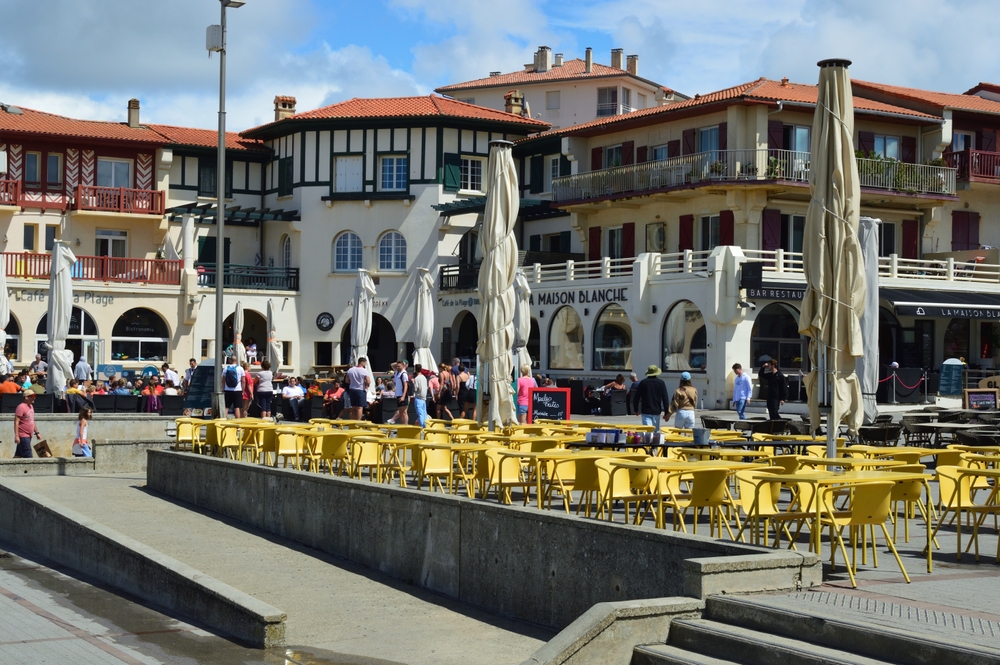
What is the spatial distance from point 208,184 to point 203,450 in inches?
1233

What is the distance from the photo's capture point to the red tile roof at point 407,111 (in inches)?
1815

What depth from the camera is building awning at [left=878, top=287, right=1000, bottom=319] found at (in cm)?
3419

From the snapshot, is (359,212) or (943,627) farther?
(359,212)

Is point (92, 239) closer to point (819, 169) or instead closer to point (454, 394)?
point (454, 394)

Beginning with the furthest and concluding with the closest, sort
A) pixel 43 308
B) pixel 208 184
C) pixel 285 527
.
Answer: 1. pixel 208 184
2. pixel 43 308
3. pixel 285 527

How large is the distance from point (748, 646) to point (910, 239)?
35705 mm

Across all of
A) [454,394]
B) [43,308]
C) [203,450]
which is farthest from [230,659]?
[43,308]

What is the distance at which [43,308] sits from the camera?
42156 mm

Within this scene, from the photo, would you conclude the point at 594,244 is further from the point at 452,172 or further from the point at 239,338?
the point at 239,338

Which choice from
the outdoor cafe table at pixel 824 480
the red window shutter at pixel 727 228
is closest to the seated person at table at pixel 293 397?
the red window shutter at pixel 727 228

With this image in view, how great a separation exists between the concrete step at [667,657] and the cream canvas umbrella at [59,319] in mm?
21509

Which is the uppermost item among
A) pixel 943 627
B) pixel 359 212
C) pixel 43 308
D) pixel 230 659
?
pixel 359 212

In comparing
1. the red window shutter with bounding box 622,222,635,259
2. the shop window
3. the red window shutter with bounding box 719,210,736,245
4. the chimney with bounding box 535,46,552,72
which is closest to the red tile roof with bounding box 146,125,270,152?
the red window shutter with bounding box 622,222,635,259

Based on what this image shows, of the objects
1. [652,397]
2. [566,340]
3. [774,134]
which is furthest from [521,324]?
[652,397]
